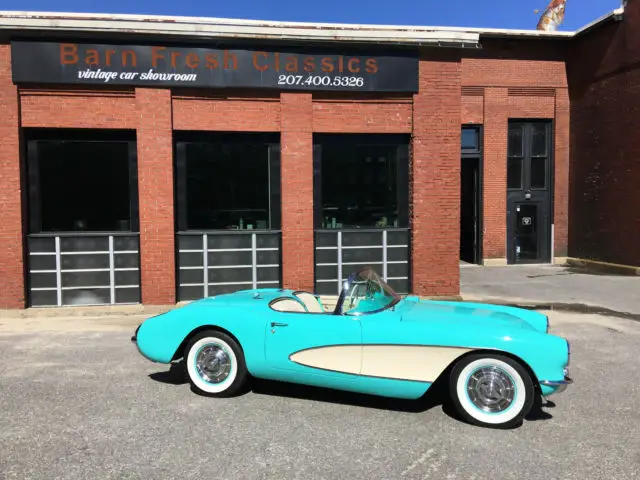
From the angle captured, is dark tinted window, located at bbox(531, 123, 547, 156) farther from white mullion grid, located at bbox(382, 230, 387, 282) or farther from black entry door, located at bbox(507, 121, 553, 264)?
white mullion grid, located at bbox(382, 230, 387, 282)

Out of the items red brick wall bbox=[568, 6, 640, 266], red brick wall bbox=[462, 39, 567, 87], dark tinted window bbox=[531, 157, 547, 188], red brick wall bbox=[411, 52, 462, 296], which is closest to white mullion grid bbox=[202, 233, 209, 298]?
red brick wall bbox=[411, 52, 462, 296]

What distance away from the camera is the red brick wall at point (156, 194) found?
31.0 feet

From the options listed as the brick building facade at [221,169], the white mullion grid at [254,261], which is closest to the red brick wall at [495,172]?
the brick building facade at [221,169]

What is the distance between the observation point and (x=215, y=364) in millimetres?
4863

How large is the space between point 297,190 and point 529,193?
1238 cm

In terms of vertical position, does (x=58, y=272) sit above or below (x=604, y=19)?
below

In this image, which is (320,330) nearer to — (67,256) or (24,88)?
(67,256)

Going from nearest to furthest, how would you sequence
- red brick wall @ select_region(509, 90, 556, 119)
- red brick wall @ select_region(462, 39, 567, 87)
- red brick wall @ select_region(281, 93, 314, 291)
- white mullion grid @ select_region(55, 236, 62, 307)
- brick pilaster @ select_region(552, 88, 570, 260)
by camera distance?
white mullion grid @ select_region(55, 236, 62, 307)
red brick wall @ select_region(281, 93, 314, 291)
red brick wall @ select_region(462, 39, 567, 87)
red brick wall @ select_region(509, 90, 556, 119)
brick pilaster @ select_region(552, 88, 570, 260)

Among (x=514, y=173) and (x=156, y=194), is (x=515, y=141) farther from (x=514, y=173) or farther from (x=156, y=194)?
(x=156, y=194)

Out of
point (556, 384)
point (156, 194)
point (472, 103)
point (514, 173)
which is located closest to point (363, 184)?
point (156, 194)

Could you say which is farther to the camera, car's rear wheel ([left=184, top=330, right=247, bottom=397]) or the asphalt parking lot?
car's rear wheel ([left=184, top=330, right=247, bottom=397])

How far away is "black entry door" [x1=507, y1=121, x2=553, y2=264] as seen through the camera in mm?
18969

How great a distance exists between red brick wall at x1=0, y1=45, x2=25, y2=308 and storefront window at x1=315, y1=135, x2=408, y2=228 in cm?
561

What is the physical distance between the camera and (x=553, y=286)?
13000mm
